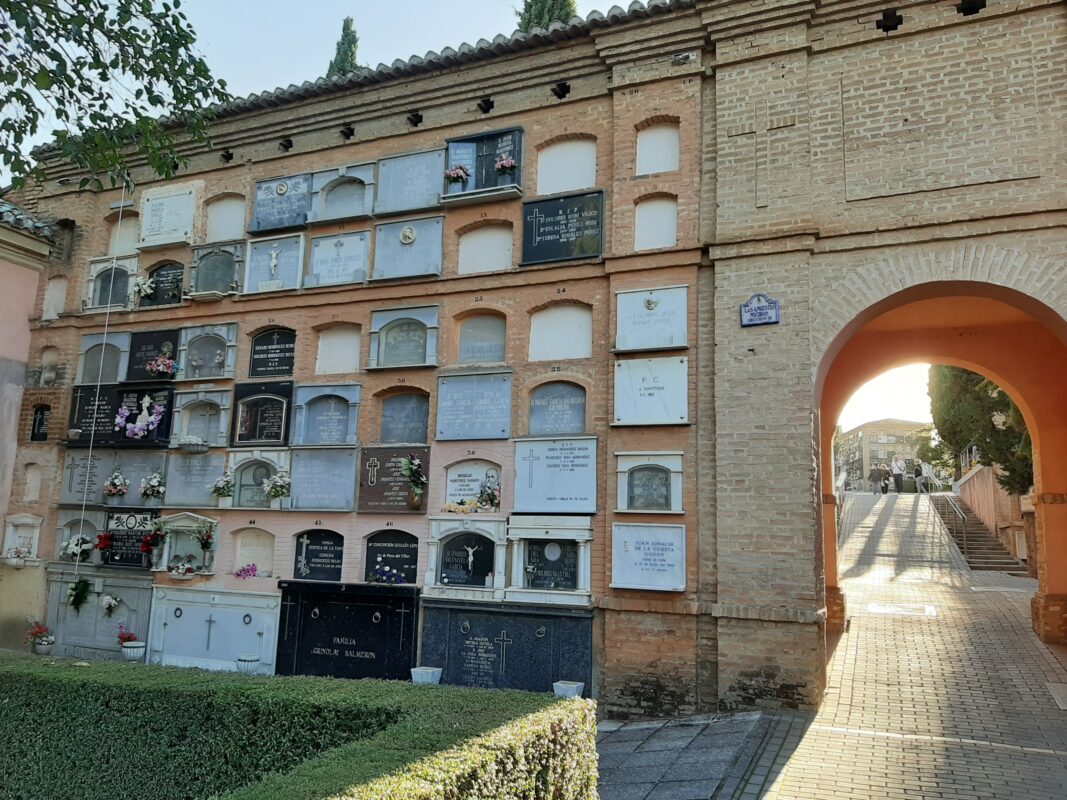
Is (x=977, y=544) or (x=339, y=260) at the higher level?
(x=339, y=260)

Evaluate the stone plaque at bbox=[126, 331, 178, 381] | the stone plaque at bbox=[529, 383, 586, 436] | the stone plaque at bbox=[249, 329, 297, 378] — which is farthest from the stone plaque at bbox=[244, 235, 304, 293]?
the stone plaque at bbox=[529, 383, 586, 436]

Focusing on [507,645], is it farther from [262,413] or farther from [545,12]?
[545,12]

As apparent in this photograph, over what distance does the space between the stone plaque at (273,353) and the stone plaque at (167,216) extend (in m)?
2.75

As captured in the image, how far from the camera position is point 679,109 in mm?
11086

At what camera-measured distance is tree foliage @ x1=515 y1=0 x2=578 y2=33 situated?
15938 millimetres

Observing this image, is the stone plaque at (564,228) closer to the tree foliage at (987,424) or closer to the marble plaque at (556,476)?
the marble plaque at (556,476)

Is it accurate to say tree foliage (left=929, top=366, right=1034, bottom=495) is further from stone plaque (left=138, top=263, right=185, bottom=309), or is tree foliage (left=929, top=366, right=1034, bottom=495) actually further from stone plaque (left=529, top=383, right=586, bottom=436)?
stone plaque (left=138, top=263, right=185, bottom=309)

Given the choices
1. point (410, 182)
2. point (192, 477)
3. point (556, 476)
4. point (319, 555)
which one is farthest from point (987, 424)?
point (192, 477)

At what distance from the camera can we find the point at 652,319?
10.8m

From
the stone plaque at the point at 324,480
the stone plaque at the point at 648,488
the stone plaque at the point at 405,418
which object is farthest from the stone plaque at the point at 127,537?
the stone plaque at the point at 648,488

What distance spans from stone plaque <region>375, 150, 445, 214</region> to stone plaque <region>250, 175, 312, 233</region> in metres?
1.55

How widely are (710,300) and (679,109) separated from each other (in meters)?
2.91

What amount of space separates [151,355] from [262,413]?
292 centimetres

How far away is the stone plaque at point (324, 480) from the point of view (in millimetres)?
12273
